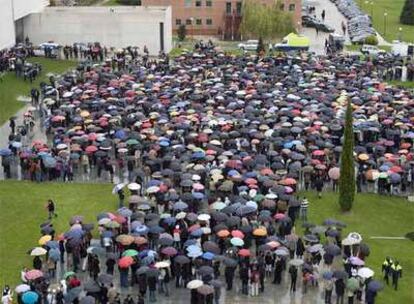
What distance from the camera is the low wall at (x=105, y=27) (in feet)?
219

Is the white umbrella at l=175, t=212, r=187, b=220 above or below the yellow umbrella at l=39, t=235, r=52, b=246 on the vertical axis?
above

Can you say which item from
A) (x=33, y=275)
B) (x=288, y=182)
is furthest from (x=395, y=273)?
(x=33, y=275)

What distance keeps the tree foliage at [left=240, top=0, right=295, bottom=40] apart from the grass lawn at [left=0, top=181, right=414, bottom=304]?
38.7 metres

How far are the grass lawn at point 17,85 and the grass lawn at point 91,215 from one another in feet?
39.4

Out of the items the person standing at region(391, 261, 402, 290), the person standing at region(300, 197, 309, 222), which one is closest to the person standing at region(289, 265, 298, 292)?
the person standing at region(391, 261, 402, 290)

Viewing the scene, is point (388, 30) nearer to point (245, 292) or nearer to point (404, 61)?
point (404, 61)

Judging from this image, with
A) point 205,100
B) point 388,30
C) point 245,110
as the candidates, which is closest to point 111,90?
point 205,100

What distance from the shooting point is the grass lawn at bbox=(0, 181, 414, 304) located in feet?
92.8

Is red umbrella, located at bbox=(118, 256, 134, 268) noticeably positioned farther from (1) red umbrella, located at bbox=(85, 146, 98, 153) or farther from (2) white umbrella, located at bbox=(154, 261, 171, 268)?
(1) red umbrella, located at bbox=(85, 146, 98, 153)

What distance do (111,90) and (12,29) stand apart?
66.7 ft

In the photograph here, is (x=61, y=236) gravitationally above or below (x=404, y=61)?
below

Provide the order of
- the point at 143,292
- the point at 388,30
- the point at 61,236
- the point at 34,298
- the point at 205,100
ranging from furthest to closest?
1. the point at 388,30
2. the point at 205,100
3. the point at 61,236
4. the point at 143,292
5. the point at 34,298

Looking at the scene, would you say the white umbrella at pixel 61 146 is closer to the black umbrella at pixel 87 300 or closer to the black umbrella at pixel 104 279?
the black umbrella at pixel 104 279

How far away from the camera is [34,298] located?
23578 millimetres
